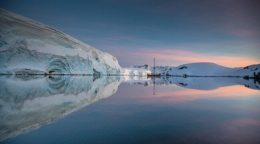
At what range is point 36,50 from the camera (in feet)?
48.5

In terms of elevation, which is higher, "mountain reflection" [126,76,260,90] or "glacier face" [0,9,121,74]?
"glacier face" [0,9,121,74]

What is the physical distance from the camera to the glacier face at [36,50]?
12443 mm

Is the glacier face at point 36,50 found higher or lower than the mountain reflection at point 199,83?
higher

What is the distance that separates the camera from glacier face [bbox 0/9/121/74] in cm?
1244

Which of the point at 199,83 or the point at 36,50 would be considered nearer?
the point at 199,83

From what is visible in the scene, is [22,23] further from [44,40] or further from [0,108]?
[0,108]

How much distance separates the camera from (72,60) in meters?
19.4

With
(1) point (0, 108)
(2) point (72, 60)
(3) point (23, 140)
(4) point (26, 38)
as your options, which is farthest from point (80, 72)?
(3) point (23, 140)

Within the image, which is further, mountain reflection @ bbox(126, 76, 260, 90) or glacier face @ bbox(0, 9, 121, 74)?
glacier face @ bbox(0, 9, 121, 74)

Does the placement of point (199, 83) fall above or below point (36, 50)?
below

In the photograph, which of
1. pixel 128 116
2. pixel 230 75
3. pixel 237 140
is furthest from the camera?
pixel 230 75

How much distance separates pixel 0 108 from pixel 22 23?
13.5 meters

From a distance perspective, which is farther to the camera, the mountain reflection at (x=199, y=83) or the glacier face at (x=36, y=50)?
the glacier face at (x=36, y=50)

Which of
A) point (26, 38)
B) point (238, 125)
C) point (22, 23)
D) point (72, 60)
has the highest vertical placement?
point (22, 23)
